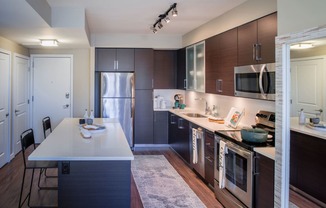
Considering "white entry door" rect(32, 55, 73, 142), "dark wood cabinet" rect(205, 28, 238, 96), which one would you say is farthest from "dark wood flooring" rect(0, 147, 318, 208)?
"dark wood cabinet" rect(205, 28, 238, 96)

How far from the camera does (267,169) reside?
2572 millimetres

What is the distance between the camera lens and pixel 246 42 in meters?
3.47

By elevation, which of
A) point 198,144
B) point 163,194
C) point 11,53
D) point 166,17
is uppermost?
point 166,17

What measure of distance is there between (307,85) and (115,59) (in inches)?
192

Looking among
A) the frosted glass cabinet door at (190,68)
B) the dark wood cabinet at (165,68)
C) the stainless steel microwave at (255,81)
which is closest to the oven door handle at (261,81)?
the stainless steel microwave at (255,81)

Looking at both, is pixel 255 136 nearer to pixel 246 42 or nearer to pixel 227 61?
pixel 246 42

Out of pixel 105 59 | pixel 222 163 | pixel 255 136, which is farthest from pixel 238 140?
pixel 105 59

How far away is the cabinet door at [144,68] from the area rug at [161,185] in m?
1.80

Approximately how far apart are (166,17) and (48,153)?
277 cm

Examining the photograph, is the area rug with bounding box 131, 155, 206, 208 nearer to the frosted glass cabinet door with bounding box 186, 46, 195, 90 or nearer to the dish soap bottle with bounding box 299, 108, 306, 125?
the frosted glass cabinet door with bounding box 186, 46, 195, 90

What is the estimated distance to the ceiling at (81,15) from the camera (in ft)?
11.2

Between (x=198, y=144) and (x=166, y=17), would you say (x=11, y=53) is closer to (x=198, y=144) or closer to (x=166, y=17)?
(x=166, y=17)

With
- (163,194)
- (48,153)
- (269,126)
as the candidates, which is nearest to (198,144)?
(163,194)

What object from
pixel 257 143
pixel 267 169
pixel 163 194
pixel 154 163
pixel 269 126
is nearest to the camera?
pixel 267 169
